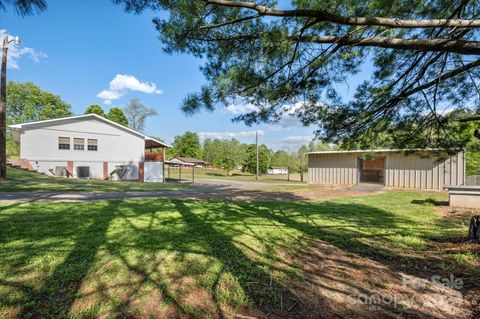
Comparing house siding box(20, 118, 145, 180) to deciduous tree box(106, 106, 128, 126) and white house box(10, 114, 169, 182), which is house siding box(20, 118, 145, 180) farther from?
deciduous tree box(106, 106, 128, 126)

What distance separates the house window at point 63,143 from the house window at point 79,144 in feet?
1.34

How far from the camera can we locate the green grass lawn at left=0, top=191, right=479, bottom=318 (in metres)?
2.20

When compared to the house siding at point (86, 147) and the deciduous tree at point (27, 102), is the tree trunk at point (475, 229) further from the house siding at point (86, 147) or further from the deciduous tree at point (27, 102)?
the deciduous tree at point (27, 102)

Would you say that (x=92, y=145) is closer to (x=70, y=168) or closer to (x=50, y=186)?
(x=70, y=168)

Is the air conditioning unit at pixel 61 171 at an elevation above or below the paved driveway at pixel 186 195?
above

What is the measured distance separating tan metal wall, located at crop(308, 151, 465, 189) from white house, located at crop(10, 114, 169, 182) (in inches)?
524

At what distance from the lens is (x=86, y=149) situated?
1825cm

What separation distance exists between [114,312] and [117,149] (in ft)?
64.9

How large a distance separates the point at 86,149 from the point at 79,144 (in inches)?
22.1

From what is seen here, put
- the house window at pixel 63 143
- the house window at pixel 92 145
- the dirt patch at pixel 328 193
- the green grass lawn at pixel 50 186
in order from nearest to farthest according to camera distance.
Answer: the green grass lawn at pixel 50 186 < the dirt patch at pixel 328 193 < the house window at pixel 63 143 < the house window at pixel 92 145

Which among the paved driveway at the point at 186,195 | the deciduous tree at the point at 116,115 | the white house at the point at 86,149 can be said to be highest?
the deciduous tree at the point at 116,115

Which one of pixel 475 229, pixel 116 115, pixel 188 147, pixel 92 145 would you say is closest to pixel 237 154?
pixel 188 147

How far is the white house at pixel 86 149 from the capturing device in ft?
53.3

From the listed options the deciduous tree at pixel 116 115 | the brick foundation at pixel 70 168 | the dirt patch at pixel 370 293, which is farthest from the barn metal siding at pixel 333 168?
the deciduous tree at pixel 116 115
